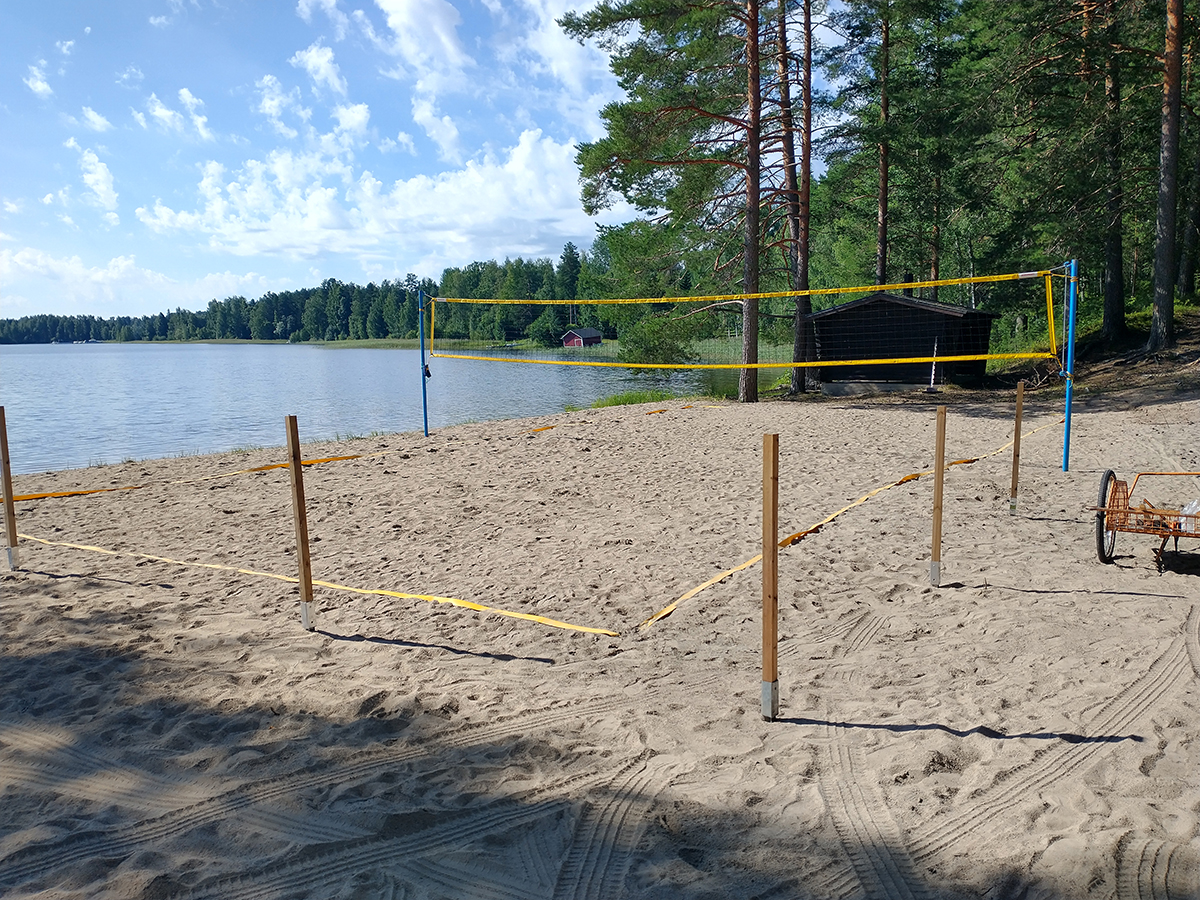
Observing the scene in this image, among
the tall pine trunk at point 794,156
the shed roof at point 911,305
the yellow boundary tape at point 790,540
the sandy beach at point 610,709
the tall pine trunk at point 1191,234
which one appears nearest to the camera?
the sandy beach at point 610,709

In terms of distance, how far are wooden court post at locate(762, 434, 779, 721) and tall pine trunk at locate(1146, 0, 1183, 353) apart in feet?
48.6

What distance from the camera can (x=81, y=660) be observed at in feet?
12.9

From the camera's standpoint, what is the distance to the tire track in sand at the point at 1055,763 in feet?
7.98

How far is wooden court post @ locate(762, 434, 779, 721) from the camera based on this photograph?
312 centimetres

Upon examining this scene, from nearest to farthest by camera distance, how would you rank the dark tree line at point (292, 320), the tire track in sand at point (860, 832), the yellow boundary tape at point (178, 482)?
the tire track in sand at point (860, 832) → the yellow boundary tape at point (178, 482) → the dark tree line at point (292, 320)

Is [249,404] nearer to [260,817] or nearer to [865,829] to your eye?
[260,817]

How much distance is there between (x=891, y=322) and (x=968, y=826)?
16537 millimetres

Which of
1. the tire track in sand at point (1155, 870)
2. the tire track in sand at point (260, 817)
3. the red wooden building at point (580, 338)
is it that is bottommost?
the tire track in sand at point (260, 817)

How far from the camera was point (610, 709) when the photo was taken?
11.1ft

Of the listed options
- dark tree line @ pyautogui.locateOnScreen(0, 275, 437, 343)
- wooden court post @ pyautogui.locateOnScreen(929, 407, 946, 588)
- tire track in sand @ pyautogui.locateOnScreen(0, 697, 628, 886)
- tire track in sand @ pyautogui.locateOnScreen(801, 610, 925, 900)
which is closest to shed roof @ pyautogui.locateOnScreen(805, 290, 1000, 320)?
wooden court post @ pyautogui.locateOnScreen(929, 407, 946, 588)

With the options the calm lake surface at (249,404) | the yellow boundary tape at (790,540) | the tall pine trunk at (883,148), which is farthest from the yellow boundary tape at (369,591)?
the tall pine trunk at (883,148)

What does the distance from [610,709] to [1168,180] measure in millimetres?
15472

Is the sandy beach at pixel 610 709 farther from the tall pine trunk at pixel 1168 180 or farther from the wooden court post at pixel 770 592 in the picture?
the tall pine trunk at pixel 1168 180

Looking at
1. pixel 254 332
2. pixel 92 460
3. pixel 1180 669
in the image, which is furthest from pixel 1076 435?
pixel 254 332
